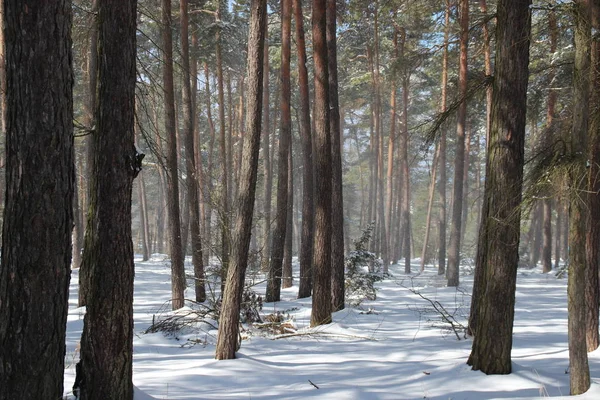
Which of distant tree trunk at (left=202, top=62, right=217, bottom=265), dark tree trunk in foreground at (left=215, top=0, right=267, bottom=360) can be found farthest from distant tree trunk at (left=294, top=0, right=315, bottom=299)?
dark tree trunk in foreground at (left=215, top=0, right=267, bottom=360)

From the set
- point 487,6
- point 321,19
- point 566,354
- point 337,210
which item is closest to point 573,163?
point 566,354

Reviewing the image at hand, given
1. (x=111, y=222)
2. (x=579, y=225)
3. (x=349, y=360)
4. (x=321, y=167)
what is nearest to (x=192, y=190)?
(x=321, y=167)

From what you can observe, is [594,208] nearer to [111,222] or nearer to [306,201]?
[111,222]

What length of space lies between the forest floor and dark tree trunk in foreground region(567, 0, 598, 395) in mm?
345

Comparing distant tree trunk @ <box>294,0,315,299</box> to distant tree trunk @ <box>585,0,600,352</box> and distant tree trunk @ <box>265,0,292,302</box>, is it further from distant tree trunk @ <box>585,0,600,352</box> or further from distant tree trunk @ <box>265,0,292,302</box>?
distant tree trunk @ <box>585,0,600,352</box>

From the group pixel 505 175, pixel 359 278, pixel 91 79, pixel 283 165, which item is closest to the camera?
pixel 505 175

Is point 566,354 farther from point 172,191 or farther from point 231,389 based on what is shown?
point 172,191

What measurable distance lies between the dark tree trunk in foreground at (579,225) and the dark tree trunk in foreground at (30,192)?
505 centimetres

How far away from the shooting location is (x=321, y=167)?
33.6ft

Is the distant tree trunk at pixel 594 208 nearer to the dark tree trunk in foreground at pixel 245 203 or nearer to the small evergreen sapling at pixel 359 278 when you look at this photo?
the dark tree trunk in foreground at pixel 245 203

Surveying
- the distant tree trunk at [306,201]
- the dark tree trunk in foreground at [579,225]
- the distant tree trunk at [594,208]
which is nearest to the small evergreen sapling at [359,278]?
the distant tree trunk at [306,201]

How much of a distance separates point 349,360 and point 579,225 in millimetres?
3844

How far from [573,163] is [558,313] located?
8692 mm

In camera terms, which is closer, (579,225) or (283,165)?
(579,225)
